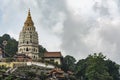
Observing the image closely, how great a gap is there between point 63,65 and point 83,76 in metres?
10.4

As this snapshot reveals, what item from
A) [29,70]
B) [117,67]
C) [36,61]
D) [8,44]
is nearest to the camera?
[29,70]

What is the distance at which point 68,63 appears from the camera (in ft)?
495

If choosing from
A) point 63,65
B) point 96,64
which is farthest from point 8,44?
point 96,64

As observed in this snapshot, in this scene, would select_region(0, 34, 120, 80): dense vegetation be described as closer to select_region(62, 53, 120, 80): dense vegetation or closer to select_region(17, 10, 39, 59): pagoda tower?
select_region(62, 53, 120, 80): dense vegetation

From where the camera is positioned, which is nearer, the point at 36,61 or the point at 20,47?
the point at 36,61

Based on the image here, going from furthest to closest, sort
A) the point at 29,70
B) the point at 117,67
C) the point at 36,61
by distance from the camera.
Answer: the point at 117,67
the point at 36,61
the point at 29,70

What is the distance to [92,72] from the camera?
4606 inches

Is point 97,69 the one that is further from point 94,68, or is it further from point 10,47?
point 10,47

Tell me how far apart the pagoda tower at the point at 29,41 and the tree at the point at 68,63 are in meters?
9.33

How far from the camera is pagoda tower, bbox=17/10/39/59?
13807 centimetres

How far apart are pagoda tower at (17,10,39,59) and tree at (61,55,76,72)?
9331mm

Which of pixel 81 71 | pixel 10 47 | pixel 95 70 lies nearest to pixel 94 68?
pixel 95 70

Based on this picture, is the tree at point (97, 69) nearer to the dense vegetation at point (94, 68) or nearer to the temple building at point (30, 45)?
the dense vegetation at point (94, 68)

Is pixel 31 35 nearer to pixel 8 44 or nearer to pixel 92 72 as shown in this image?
pixel 8 44
